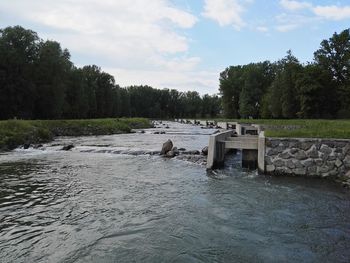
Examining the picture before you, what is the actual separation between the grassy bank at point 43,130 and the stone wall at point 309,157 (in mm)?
21200

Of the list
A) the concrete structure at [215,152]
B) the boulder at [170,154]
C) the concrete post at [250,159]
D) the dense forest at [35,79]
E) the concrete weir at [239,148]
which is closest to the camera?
the concrete weir at [239,148]

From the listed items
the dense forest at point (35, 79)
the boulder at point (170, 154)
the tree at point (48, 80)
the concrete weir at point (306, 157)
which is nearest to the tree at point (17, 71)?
the dense forest at point (35, 79)

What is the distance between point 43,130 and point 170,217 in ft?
99.9

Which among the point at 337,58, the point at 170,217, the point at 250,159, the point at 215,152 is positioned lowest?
the point at 170,217

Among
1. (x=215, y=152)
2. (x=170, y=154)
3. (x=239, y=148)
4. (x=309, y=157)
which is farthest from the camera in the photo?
(x=170, y=154)

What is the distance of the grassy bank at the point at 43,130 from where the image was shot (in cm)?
3120

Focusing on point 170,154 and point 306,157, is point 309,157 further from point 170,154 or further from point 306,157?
point 170,154

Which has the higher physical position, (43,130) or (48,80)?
(48,80)

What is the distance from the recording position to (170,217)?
10375 mm

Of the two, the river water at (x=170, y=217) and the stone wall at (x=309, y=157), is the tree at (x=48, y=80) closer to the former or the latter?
the river water at (x=170, y=217)

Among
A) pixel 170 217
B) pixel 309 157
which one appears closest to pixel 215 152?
pixel 309 157

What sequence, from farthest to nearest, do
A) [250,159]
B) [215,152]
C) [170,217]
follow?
1. [215,152]
2. [250,159]
3. [170,217]

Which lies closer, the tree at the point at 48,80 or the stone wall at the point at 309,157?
Answer: the stone wall at the point at 309,157

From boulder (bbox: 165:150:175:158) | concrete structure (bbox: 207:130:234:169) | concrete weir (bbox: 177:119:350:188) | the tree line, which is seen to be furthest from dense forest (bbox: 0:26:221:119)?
concrete weir (bbox: 177:119:350:188)
